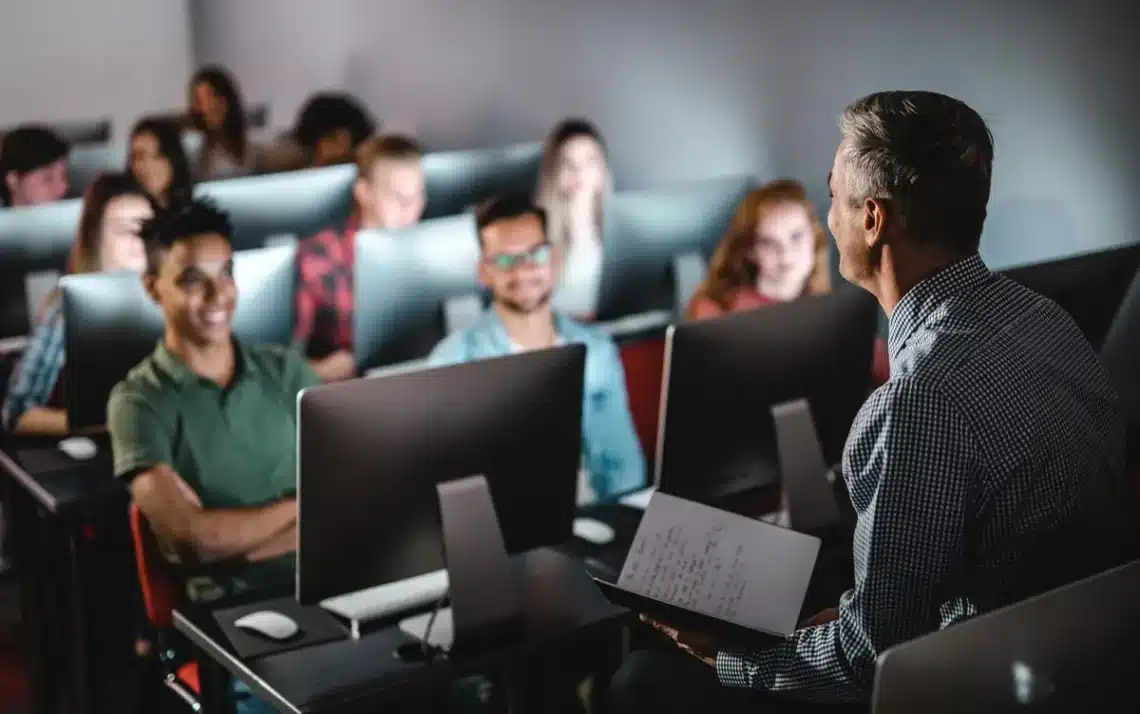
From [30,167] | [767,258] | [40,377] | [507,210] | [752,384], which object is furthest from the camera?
[30,167]

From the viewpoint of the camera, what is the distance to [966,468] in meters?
1.64

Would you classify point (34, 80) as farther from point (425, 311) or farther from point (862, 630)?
point (862, 630)

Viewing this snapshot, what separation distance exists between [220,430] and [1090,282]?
1.79 m

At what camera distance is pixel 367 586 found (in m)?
2.24

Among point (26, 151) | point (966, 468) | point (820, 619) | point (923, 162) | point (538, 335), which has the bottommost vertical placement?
point (820, 619)

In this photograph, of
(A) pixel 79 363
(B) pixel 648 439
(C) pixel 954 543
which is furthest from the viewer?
(B) pixel 648 439

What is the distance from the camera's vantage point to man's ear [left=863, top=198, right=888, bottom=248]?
174 cm

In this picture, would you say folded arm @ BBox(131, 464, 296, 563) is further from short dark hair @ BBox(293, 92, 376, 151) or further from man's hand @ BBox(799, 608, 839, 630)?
short dark hair @ BBox(293, 92, 376, 151)

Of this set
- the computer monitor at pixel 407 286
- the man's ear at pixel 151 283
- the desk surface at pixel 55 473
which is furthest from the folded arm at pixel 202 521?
the computer monitor at pixel 407 286

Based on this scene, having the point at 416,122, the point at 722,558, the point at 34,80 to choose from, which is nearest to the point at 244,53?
the point at 34,80

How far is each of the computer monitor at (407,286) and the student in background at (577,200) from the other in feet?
2.46

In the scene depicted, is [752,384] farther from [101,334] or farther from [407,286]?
[101,334]

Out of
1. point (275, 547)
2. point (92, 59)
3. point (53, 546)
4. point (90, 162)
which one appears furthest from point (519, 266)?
point (92, 59)

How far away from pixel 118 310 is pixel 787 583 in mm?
1849
